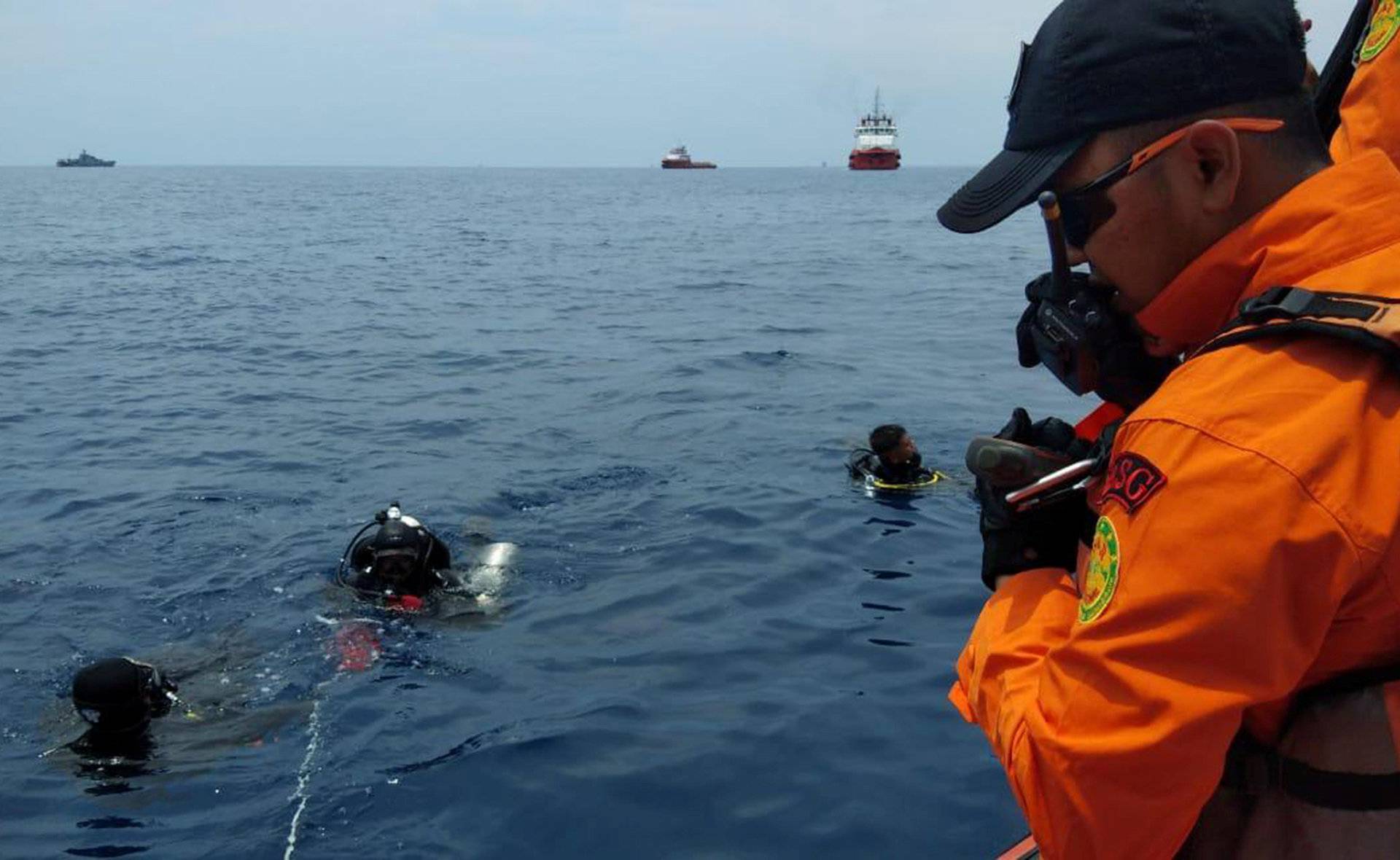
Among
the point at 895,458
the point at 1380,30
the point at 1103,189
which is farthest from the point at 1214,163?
the point at 895,458

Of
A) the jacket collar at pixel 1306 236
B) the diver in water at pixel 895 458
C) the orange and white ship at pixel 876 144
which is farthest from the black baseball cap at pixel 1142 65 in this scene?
the orange and white ship at pixel 876 144

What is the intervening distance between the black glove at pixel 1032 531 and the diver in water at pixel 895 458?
Answer: 765 cm

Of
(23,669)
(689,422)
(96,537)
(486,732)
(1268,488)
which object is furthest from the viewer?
(689,422)

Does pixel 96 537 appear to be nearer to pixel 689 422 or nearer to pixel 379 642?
pixel 379 642

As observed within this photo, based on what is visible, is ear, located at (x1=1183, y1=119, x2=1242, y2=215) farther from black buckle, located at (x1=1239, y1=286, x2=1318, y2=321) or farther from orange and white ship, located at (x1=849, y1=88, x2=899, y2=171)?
orange and white ship, located at (x1=849, y1=88, x2=899, y2=171)

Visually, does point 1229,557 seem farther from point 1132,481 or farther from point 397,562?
point 397,562

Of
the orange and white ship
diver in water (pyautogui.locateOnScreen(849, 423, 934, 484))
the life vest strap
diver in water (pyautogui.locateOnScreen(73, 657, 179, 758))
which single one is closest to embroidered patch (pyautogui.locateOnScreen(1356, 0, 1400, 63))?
the life vest strap

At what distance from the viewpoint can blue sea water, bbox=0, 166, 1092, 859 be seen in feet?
16.8

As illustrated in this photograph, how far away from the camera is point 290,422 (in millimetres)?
13164

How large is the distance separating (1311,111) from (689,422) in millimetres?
10906

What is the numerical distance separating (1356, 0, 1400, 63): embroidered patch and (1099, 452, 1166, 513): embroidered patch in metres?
1.09

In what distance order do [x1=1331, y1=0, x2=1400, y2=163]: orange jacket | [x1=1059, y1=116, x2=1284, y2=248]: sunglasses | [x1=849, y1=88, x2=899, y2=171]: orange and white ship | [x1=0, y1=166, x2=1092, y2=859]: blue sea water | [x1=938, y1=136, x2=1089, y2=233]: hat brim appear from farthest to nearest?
[x1=849, y1=88, x2=899, y2=171]: orange and white ship < [x1=0, y1=166, x2=1092, y2=859]: blue sea water < [x1=1331, y1=0, x2=1400, y2=163]: orange jacket < [x1=938, y1=136, x2=1089, y2=233]: hat brim < [x1=1059, y1=116, x2=1284, y2=248]: sunglasses

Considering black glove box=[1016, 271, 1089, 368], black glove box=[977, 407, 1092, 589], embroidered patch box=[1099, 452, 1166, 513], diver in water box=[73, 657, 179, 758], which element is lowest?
diver in water box=[73, 657, 179, 758]

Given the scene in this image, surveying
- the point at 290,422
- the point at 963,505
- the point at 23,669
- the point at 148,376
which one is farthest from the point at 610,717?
the point at 148,376
